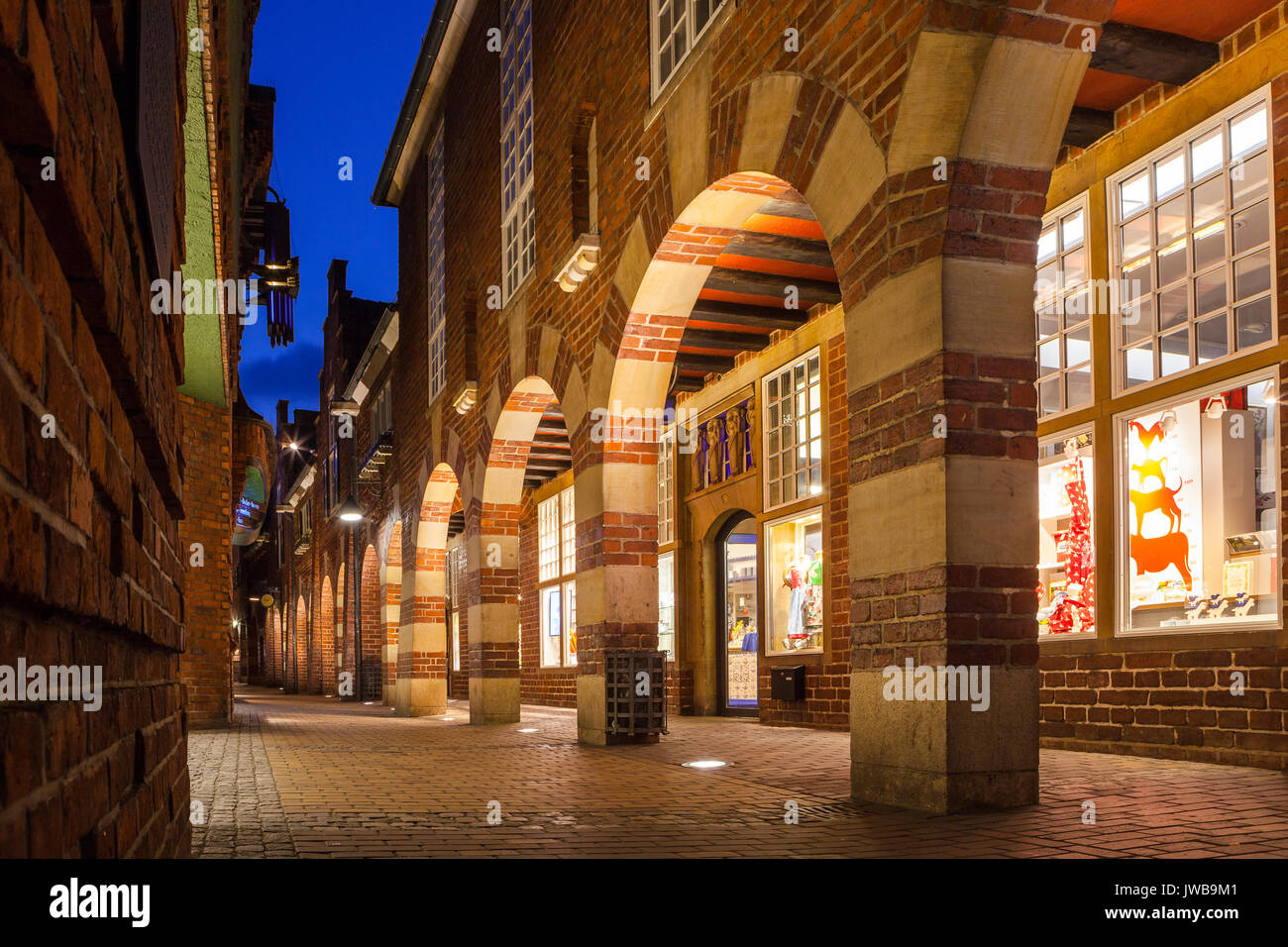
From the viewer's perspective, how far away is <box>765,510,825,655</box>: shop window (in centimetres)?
1273

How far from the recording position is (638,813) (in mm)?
5672

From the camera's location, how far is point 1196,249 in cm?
798

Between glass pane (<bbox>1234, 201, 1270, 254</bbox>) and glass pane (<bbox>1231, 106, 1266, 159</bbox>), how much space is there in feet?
1.26

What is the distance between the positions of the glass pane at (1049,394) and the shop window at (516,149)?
6.03 m

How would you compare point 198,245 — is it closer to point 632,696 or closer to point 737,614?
point 632,696

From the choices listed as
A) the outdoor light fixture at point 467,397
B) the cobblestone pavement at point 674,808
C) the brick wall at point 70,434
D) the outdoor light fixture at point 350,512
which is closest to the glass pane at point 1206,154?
the cobblestone pavement at point 674,808

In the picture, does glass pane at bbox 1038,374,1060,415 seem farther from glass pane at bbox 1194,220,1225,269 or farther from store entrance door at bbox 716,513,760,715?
store entrance door at bbox 716,513,760,715

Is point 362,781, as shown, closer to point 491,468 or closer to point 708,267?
point 708,267

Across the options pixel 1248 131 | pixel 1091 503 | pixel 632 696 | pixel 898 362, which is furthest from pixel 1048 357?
pixel 632 696

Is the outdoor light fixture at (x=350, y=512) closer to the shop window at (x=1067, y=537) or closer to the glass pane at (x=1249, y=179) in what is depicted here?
the shop window at (x=1067, y=537)

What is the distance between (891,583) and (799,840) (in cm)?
→ 151

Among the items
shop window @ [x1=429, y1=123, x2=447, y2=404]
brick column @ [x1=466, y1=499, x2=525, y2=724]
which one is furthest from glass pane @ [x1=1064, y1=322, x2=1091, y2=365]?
shop window @ [x1=429, y1=123, x2=447, y2=404]

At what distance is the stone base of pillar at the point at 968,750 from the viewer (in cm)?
514

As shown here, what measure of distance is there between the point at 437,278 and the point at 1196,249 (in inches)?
519
